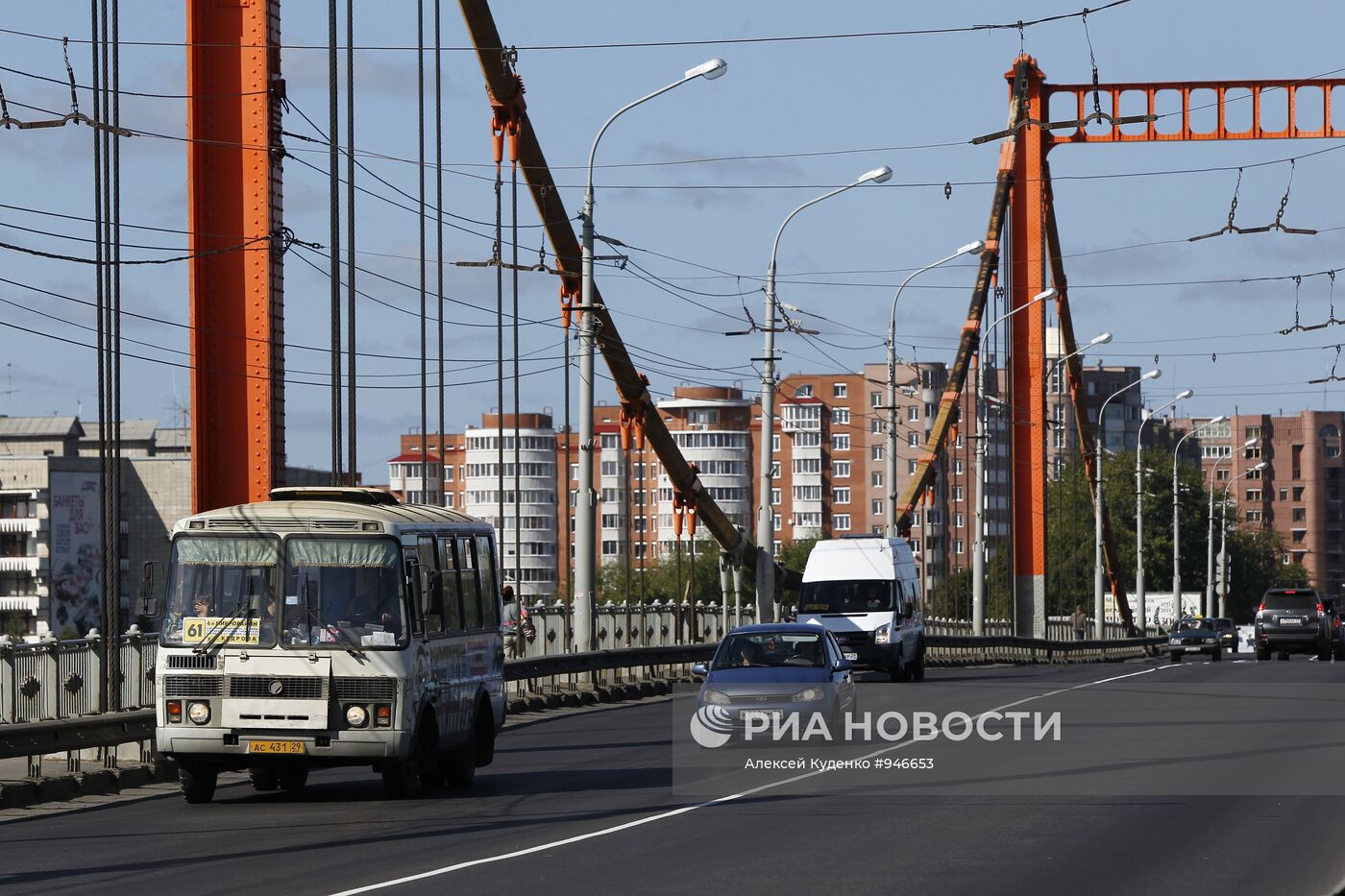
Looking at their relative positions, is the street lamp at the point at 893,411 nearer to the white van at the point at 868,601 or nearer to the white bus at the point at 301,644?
the white van at the point at 868,601

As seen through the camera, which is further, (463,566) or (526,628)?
(526,628)

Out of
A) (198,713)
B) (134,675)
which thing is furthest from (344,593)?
(134,675)

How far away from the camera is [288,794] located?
701 inches

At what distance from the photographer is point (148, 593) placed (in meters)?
16.0

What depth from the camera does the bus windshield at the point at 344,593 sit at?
1634 cm

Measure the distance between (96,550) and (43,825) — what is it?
132662mm

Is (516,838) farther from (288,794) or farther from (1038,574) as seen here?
(1038,574)

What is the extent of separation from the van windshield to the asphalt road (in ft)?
51.2

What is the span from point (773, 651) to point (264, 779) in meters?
5.52

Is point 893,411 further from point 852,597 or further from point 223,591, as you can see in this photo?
point 223,591

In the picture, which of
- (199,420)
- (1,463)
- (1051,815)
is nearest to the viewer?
(1051,815)

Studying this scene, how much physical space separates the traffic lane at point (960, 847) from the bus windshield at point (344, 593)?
304 centimetres

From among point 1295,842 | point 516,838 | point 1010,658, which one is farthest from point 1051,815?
point 1010,658

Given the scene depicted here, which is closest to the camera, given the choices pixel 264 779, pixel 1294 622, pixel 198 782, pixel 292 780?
pixel 198 782
